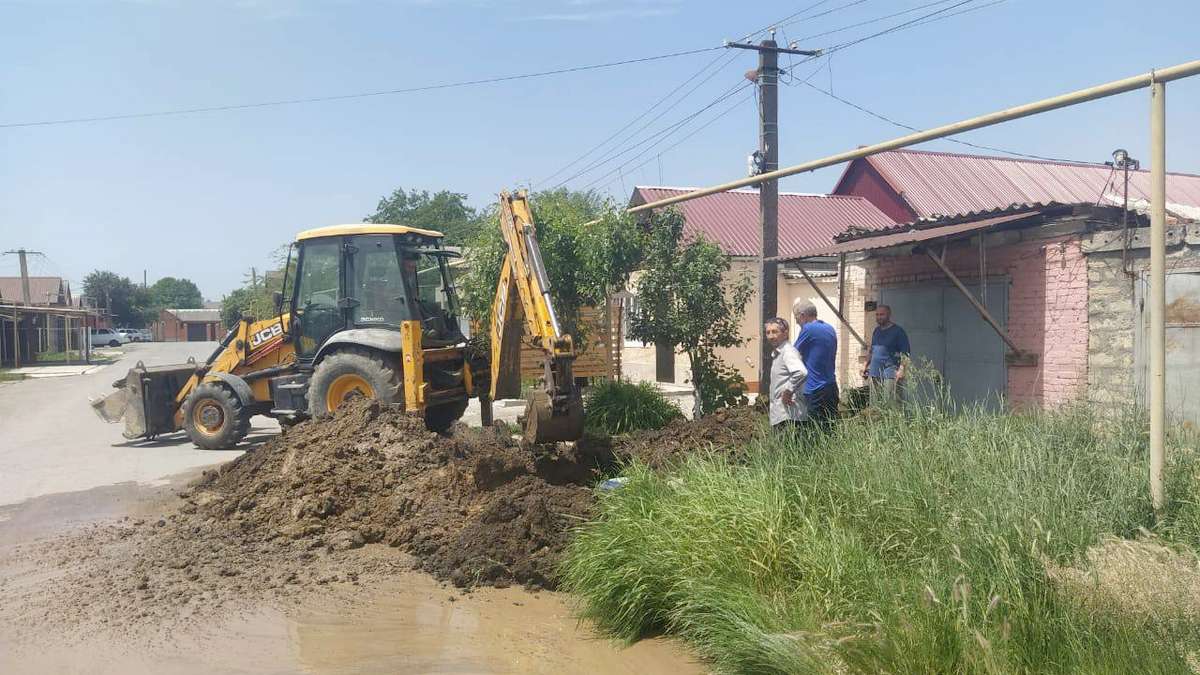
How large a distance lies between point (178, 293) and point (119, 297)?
125 feet

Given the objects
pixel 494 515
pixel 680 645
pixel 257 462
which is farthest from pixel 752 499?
pixel 257 462

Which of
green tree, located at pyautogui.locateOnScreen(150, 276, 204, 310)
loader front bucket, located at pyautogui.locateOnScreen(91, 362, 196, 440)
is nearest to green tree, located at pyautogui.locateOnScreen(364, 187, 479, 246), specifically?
loader front bucket, located at pyautogui.locateOnScreen(91, 362, 196, 440)

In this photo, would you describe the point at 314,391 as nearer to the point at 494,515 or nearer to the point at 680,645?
the point at 494,515

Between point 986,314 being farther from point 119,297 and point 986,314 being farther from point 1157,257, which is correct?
point 119,297

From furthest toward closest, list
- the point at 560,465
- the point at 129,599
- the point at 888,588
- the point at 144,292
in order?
1. the point at 144,292
2. the point at 560,465
3. the point at 129,599
4. the point at 888,588

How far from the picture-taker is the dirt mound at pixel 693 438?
25.2ft

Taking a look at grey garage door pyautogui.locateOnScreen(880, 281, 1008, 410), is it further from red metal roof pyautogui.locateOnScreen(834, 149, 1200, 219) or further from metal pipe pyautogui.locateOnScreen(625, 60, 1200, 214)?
red metal roof pyautogui.locateOnScreen(834, 149, 1200, 219)

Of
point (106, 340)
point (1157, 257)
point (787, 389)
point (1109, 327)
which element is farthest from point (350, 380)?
point (106, 340)

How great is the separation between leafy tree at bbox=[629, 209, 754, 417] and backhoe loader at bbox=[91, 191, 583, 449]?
2347 mm

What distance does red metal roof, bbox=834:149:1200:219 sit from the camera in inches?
894

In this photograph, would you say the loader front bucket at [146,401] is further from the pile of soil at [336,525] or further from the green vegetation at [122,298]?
the green vegetation at [122,298]

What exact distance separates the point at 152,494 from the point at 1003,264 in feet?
31.3

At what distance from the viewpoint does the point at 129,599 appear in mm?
5934

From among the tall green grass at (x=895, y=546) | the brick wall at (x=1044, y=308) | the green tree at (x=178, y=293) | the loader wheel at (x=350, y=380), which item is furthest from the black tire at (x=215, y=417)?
the green tree at (x=178, y=293)
